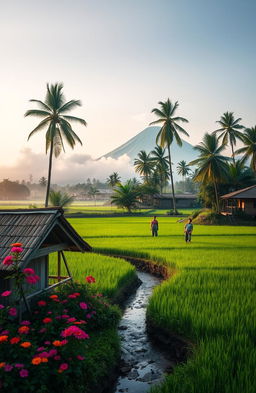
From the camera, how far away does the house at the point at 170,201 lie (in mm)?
63969

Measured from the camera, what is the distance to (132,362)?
6578 millimetres

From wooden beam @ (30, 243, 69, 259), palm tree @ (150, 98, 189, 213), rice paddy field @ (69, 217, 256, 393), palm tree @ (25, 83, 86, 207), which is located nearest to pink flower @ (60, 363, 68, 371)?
rice paddy field @ (69, 217, 256, 393)

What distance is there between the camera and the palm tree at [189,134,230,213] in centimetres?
3778

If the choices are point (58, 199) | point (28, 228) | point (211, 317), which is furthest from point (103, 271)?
point (58, 199)

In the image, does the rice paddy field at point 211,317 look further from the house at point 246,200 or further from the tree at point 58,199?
the house at point 246,200

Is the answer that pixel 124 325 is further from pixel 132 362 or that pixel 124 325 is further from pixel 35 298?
pixel 35 298

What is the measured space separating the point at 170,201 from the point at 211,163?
2684 cm

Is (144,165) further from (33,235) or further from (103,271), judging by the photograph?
(33,235)

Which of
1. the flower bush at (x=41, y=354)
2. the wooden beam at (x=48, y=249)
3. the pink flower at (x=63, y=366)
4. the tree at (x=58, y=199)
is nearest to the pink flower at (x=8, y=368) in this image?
the flower bush at (x=41, y=354)

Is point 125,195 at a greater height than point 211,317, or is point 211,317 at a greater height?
point 125,195

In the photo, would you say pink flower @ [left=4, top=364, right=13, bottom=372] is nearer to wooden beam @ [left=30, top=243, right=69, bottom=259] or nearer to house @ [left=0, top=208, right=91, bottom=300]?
house @ [left=0, top=208, right=91, bottom=300]

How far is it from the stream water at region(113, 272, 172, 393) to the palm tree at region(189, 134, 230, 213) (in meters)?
30.5

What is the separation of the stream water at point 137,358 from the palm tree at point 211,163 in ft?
100

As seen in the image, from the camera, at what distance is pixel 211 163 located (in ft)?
124
